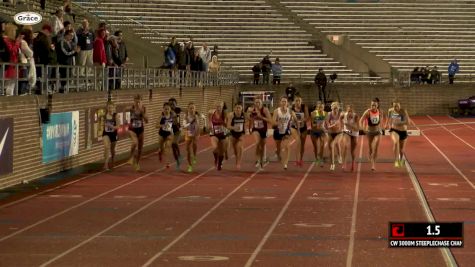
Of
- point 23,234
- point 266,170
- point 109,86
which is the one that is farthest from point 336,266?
point 109,86

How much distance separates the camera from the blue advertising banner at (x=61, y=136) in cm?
2468

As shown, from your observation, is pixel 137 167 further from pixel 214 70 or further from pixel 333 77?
pixel 333 77

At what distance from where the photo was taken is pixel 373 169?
89.8ft

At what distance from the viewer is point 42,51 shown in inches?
981

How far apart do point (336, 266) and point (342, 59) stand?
47132 millimetres

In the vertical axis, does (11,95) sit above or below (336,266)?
above

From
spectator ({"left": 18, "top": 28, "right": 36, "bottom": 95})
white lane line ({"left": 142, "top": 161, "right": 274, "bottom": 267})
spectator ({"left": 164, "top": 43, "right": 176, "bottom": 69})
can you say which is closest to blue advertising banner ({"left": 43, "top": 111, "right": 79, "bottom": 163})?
spectator ({"left": 18, "top": 28, "right": 36, "bottom": 95})

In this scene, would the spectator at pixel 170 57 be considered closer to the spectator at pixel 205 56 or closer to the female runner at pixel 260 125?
the spectator at pixel 205 56

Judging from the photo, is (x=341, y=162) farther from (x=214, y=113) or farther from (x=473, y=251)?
(x=473, y=251)
